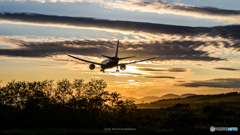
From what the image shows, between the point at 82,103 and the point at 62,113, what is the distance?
843 centimetres

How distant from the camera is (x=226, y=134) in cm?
5569

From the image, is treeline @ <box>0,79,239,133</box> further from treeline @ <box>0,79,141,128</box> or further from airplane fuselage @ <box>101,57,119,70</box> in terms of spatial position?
airplane fuselage @ <box>101,57,119,70</box>

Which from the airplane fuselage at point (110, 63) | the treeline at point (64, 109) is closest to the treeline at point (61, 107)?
the treeline at point (64, 109)

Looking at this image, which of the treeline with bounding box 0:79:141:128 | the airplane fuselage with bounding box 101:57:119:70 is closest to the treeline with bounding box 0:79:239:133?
the treeline with bounding box 0:79:141:128

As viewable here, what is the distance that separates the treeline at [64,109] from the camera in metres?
85.3

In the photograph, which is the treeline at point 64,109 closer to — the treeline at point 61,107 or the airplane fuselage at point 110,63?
the treeline at point 61,107

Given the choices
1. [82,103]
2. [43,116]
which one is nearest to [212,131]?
[82,103]

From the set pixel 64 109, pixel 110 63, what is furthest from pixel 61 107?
pixel 110 63

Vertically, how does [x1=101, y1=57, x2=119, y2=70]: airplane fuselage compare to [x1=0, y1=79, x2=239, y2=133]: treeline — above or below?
above

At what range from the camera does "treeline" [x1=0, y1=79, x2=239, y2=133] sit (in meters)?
85.3

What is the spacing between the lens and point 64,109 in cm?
9244

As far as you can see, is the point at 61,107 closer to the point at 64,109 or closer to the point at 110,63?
the point at 64,109

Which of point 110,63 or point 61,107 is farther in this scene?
point 61,107

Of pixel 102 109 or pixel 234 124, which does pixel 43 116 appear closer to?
pixel 102 109
